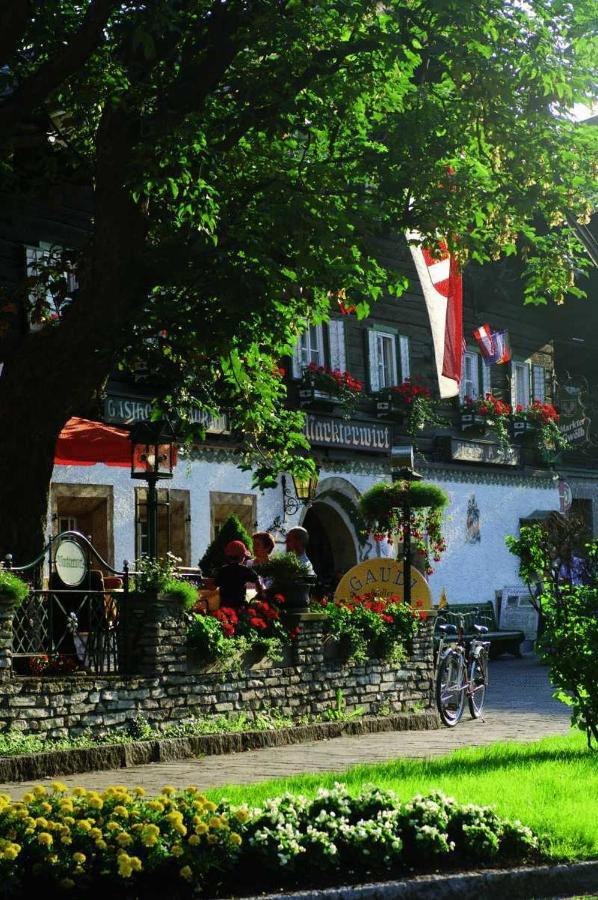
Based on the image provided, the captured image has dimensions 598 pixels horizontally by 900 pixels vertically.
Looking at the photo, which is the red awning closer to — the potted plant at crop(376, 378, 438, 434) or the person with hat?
the person with hat

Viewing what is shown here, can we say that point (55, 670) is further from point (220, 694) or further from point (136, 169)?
point (136, 169)

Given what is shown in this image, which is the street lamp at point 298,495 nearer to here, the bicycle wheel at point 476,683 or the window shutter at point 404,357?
the window shutter at point 404,357

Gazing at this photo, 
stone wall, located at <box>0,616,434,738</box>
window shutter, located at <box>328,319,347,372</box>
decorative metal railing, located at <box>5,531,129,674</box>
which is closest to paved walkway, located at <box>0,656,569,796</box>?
stone wall, located at <box>0,616,434,738</box>

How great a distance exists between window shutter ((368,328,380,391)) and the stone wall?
11423 mm

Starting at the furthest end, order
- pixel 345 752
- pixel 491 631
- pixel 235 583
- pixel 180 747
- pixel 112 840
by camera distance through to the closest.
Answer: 1. pixel 491 631
2. pixel 235 583
3. pixel 345 752
4. pixel 180 747
5. pixel 112 840

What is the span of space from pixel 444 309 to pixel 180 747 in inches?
467

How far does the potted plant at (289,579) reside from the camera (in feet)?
51.6

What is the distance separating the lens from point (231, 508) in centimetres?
2536

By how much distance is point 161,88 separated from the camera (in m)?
14.1

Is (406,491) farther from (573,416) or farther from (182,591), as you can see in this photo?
(573,416)

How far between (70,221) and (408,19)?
9.62 m

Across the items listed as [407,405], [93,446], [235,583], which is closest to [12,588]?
[235,583]

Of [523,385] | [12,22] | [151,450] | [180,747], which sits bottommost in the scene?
[180,747]

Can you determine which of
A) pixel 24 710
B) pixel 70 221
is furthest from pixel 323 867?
pixel 70 221
